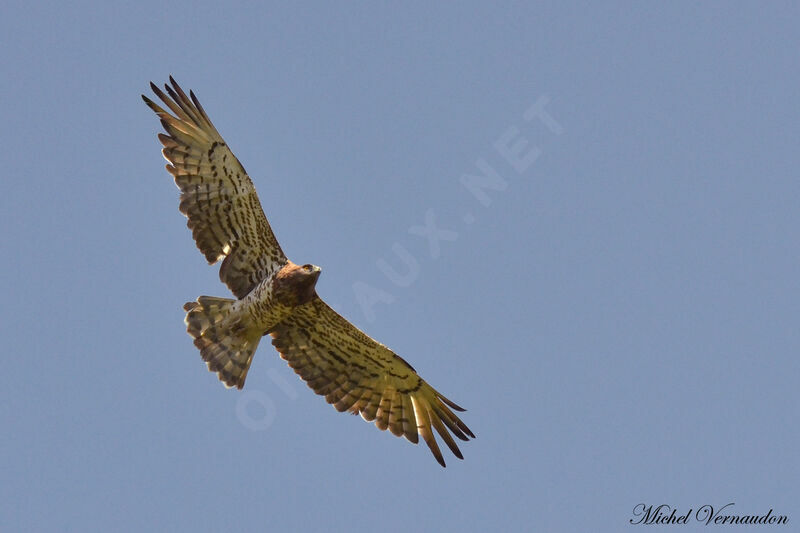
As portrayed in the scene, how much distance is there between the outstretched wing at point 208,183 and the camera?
22797 mm

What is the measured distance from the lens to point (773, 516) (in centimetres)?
2408

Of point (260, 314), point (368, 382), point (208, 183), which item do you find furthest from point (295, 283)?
point (368, 382)

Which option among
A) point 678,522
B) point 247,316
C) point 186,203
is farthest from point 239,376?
point 678,522

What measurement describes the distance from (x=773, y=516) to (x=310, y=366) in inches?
308

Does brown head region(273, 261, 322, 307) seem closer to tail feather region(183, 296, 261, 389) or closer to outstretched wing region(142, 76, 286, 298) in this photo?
outstretched wing region(142, 76, 286, 298)

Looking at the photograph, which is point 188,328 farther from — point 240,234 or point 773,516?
point 773,516

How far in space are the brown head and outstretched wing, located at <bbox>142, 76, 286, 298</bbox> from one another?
546 mm

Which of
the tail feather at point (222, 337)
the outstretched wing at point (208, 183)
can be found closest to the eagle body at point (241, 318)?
the tail feather at point (222, 337)

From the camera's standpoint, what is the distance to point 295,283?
74.1 ft

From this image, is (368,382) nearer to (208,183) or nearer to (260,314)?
(260,314)

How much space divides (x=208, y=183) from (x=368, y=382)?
4144 millimetres

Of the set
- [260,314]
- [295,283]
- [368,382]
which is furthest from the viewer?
[368,382]

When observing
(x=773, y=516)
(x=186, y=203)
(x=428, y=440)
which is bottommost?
(x=773, y=516)

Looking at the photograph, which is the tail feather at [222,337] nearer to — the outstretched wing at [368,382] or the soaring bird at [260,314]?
the soaring bird at [260,314]
